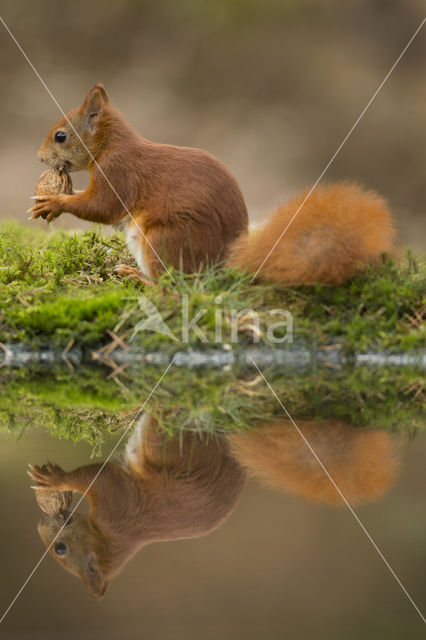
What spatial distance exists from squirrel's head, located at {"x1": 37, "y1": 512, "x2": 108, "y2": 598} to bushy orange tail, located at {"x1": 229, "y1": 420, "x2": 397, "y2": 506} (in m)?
0.54

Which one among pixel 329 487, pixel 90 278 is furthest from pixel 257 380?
pixel 90 278

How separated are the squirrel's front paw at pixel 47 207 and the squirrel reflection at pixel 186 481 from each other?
2.74 m

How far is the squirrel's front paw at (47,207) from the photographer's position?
201 inches

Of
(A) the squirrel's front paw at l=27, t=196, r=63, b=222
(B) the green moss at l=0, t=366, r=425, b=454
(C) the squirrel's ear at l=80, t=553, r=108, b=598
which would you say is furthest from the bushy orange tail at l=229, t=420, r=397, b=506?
(A) the squirrel's front paw at l=27, t=196, r=63, b=222

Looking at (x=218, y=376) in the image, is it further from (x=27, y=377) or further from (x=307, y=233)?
(x=307, y=233)

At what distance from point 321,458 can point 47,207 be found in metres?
3.32

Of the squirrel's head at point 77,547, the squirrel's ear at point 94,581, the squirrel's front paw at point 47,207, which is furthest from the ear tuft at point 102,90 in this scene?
the squirrel's ear at point 94,581

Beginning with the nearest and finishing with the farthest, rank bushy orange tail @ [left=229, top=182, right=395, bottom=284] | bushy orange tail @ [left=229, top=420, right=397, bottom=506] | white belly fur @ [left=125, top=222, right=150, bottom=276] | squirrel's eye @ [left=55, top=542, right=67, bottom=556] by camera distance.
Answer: squirrel's eye @ [left=55, top=542, right=67, bottom=556] → bushy orange tail @ [left=229, top=420, right=397, bottom=506] → bushy orange tail @ [left=229, top=182, right=395, bottom=284] → white belly fur @ [left=125, top=222, right=150, bottom=276]

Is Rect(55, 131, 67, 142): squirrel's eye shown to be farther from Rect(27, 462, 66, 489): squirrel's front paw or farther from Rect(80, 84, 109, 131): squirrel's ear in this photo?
Rect(27, 462, 66, 489): squirrel's front paw

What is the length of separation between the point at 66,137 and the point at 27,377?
2.25 metres

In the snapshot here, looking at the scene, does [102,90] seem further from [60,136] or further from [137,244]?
[137,244]

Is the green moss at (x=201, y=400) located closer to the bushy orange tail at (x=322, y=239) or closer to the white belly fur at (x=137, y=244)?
the bushy orange tail at (x=322, y=239)

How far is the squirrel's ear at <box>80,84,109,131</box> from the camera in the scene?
510 cm

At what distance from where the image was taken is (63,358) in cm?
410
